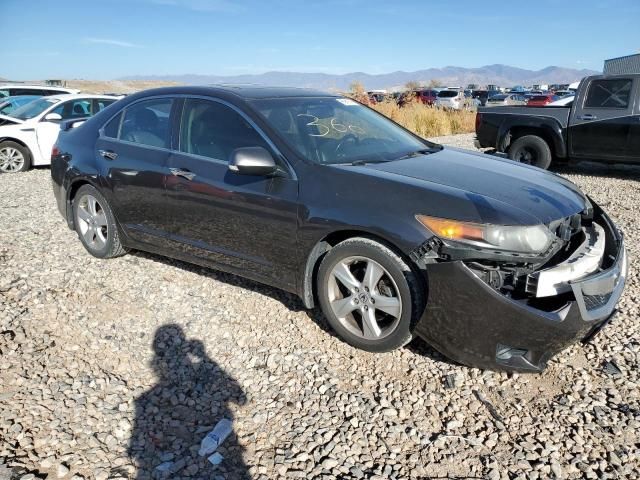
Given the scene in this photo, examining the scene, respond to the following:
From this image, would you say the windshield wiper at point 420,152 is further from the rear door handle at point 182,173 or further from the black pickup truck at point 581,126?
the black pickup truck at point 581,126

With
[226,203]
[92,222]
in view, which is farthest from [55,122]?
[226,203]

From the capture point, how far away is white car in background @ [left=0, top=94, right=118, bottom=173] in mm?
9578

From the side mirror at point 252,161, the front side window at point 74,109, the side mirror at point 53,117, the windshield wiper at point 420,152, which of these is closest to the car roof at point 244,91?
the side mirror at point 252,161

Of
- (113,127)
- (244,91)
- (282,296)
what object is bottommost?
(282,296)

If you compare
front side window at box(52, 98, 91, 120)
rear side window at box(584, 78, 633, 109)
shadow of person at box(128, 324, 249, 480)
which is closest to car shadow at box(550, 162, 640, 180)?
rear side window at box(584, 78, 633, 109)

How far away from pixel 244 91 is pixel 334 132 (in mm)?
820

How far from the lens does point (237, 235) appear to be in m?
3.54

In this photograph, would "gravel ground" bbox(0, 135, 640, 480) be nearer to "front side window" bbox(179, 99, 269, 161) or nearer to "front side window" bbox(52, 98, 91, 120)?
"front side window" bbox(179, 99, 269, 161)

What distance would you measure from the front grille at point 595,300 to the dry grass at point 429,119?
43.5 ft

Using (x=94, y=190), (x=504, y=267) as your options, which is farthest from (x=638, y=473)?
(x=94, y=190)

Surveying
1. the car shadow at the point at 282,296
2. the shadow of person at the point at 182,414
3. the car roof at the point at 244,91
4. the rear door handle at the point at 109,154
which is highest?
the car roof at the point at 244,91

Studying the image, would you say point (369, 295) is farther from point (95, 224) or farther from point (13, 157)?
point (13, 157)

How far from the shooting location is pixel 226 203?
351cm

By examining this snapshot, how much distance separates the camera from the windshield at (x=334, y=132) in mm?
3439
